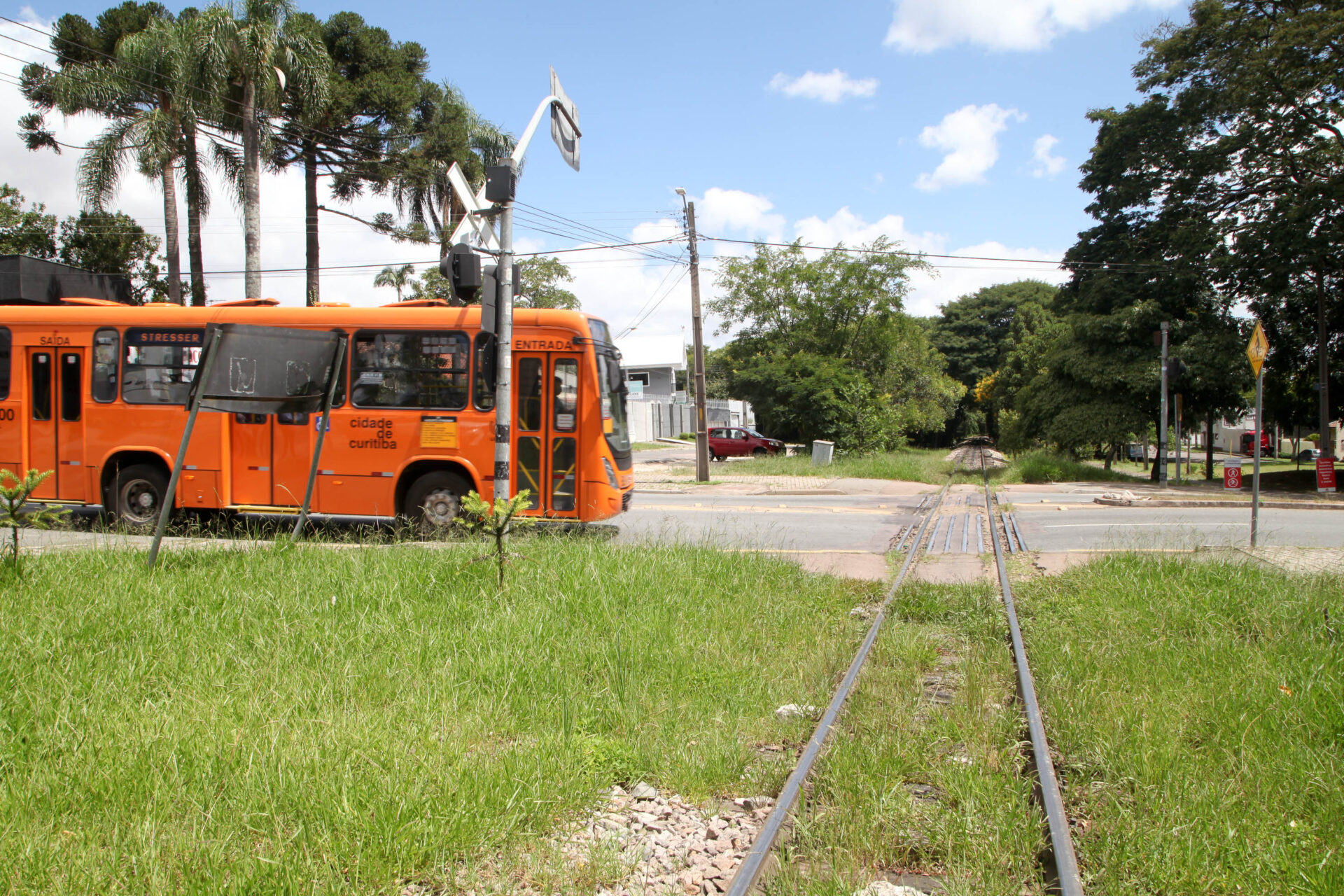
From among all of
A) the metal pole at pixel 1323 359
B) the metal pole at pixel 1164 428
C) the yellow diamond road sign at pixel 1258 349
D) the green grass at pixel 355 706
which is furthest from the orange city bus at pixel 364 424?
the metal pole at pixel 1323 359

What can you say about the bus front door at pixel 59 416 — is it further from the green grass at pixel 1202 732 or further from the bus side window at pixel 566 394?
the green grass at pixel 1202 732

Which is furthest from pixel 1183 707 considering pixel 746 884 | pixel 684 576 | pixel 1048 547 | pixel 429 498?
pixel 429 498

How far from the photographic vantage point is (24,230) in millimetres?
30297

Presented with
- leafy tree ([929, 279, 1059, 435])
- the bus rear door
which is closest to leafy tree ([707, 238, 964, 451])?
the bus rear door

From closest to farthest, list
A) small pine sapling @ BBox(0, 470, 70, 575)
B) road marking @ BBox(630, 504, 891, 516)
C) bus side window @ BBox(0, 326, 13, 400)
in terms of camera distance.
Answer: small pine sapling @ BBox(0, 470, 70, 575) < bus side window @ BBox(0, 326, 13, 400) < road marking @ BBox(630, 504, 891, 516)

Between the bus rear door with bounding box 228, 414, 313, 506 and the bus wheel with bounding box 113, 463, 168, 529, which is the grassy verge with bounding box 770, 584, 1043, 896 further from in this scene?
the bus wheel with bounding box 113, 463, 168, 529

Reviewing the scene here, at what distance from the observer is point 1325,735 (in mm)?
4074

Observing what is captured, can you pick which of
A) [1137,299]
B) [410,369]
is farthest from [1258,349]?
[1137,299]

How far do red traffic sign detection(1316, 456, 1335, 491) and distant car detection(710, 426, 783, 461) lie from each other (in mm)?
20027

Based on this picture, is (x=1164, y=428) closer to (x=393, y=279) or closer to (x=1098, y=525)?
(x=1098, y=525)

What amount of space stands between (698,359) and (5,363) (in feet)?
49.5

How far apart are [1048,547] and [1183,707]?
22.7 feet

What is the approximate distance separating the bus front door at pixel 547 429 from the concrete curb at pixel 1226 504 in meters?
11.4

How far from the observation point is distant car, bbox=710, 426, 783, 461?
37500 mm
